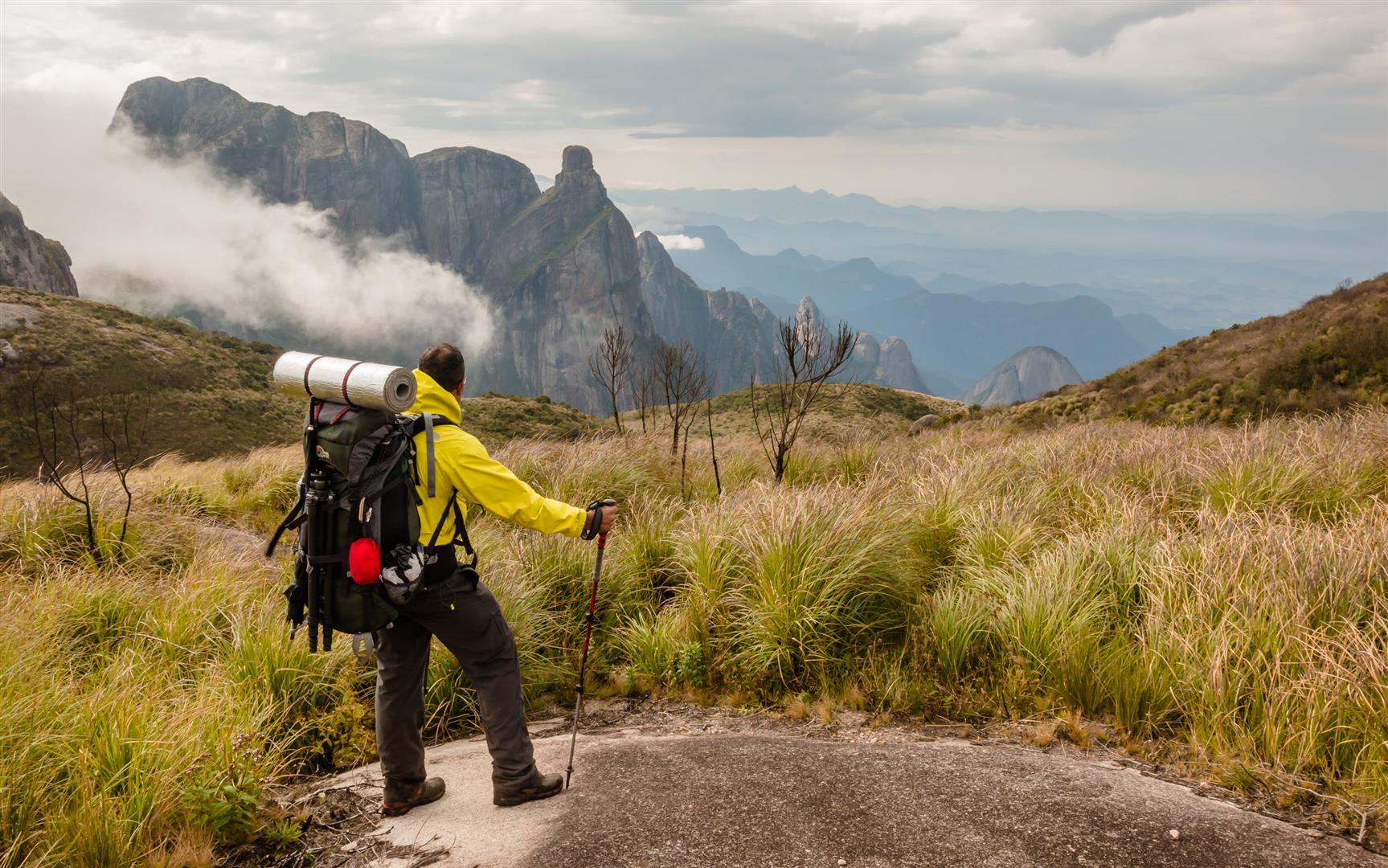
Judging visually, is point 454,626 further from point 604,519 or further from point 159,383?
point 159,383

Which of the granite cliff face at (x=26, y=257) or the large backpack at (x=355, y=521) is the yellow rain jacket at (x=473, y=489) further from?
the granite cliff face at (x=26, y=257)

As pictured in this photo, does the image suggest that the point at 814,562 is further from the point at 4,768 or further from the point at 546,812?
the point at 4,768

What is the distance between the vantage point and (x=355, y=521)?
3273 millimetres

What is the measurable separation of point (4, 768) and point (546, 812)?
7.72 ft

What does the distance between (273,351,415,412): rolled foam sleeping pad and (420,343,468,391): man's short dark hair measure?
0.41 m

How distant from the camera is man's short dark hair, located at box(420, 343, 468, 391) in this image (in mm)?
3787

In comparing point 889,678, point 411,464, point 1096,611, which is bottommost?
point 889,678

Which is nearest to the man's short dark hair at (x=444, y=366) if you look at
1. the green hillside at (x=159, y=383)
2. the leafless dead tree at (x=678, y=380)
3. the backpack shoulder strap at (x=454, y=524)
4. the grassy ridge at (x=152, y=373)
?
the backpack shoulder strap at (x=454, y=524)

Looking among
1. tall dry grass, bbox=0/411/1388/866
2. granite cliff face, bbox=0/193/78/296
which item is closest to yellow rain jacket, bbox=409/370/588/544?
tall dry grass, bbox=0/411/1388/866

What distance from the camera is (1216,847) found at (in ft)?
9.59

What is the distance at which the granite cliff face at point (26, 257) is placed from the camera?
101188mm

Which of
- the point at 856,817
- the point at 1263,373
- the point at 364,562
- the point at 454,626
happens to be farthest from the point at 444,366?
the point at 1263,373

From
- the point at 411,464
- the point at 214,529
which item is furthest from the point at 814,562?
the point at 214,529

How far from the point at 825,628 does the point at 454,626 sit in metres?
2.79
